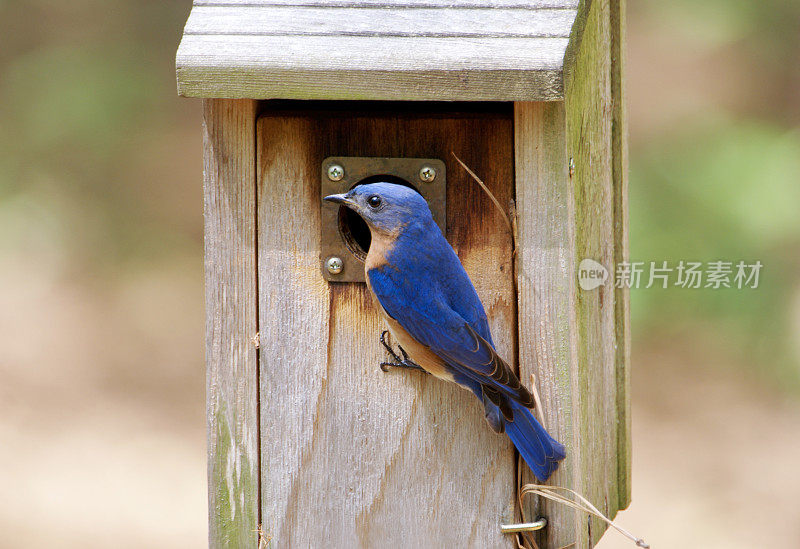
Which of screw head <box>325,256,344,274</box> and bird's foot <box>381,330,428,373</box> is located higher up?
screw head <box>325,256,344,274</box>

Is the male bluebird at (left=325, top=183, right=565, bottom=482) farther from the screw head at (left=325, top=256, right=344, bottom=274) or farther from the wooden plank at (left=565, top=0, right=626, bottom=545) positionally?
the wooden plank at (left=565, top=0, right=626, bottom=545)

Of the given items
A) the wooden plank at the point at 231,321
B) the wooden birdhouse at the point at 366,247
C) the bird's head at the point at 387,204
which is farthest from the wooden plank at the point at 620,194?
the wooden plank at the point at 231,321

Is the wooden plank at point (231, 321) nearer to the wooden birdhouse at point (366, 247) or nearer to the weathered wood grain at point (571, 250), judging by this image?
the wooden birdhouse at point (366, 247)

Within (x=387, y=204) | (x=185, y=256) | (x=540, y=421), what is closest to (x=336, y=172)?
(x=387, y=204)

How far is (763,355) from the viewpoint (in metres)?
5.31

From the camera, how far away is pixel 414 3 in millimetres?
2418

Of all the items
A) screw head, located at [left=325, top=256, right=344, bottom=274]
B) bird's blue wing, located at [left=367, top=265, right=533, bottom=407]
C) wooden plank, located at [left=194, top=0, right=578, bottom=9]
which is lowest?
bird's blue wing, located at [left=367, top=265, right=533, bottom=407]

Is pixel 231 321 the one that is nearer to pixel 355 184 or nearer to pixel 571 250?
pixel 355 184

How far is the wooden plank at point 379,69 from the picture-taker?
7.38ft

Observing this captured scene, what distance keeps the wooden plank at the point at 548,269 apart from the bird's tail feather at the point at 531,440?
0.06 metres

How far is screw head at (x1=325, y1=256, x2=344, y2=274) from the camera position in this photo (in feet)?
8.33

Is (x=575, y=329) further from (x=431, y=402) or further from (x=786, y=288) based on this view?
(x=786, y=288)

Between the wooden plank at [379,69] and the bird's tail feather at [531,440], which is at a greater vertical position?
the wooden plank at [379,69]

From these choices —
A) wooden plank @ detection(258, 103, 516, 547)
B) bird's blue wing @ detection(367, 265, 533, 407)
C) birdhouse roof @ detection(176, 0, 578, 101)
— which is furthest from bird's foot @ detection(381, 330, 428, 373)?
birdhouse roof @ detection(176, 0, 578, 101)
